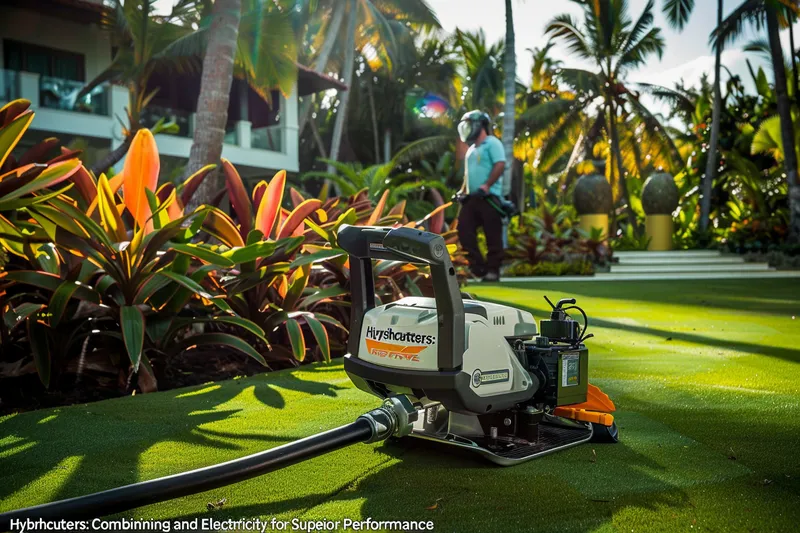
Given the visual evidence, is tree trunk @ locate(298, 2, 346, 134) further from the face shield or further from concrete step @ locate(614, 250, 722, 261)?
the face shield

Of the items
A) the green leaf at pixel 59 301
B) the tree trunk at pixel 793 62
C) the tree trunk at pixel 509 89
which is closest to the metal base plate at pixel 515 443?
the green leaf at pixel 59 301

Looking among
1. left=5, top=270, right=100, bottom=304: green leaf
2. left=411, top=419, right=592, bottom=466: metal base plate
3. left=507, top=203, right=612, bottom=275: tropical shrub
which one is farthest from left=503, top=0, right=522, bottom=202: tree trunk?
left=411, top=419, right=592, bottom=466: metal base plate

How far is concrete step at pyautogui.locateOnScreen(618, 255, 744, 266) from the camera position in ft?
46.6

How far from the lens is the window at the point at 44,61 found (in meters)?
17.6

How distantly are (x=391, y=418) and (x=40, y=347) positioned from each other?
1796 mm

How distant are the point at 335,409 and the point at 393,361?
2.94 feet

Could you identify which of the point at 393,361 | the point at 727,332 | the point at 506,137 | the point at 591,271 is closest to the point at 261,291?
the point at 393,361

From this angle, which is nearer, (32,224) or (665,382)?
(32,224)

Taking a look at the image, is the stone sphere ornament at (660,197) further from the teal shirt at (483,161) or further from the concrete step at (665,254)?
the teal shirt at (483,161)

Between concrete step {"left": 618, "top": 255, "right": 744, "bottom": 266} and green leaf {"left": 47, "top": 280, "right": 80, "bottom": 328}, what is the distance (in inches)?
489

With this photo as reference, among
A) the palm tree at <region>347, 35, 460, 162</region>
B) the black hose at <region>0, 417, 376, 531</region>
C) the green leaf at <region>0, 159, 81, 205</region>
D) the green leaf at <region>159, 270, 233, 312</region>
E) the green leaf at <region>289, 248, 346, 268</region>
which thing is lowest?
the black hose at <region>0, 417, 376, 531</region>

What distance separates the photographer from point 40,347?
10.1 feet

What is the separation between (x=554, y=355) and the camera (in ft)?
7.66

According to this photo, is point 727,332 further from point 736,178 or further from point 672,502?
point 736,178
